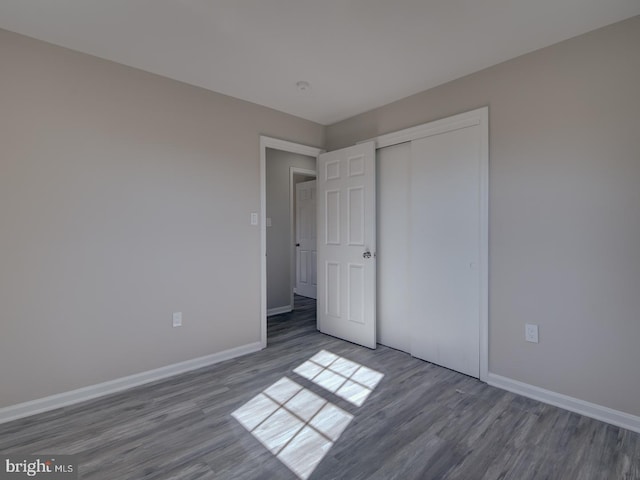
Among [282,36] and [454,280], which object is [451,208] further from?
[282,36]

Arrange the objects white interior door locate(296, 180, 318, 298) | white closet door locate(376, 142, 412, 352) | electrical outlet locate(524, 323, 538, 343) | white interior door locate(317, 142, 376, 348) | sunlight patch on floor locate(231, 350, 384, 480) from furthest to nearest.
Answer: white interior door locate(296, 180, 318, 298)
white interior door locate(317, 142, 376, 348)
white closet door locate(376, 142, 412, 352)
electrical outlet locate(524, 323, 538, 343)
sunlight patch on floor locate(231, 350, 384, 480)

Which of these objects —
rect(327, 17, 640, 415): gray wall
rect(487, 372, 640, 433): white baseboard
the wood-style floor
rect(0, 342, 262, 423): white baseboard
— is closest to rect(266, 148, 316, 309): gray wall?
rect(0, 342, 262, 423): white baseboard

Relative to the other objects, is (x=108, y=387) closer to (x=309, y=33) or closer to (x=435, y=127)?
(x=309, y=33)

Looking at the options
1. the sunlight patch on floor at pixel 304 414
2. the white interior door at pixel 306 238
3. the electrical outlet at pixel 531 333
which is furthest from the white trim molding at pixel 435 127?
the white interior door at pixel 306 238

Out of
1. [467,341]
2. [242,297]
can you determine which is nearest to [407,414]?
[467,341]

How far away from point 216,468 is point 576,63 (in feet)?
11.0

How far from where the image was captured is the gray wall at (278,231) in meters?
4.68

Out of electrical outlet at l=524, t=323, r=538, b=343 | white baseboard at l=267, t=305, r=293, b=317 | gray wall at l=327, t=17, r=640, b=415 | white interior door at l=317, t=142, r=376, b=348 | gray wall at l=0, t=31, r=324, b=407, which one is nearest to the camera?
gray wall at l=327, t=17, r=640, b=415

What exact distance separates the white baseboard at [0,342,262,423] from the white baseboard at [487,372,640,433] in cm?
230

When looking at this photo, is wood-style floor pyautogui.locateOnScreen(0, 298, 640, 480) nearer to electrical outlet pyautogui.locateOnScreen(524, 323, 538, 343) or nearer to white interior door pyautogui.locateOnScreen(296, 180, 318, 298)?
electrical outlet pyautogui.locateOnScreen(524, 323, 538, 343)

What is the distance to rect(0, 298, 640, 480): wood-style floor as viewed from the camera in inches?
64.8

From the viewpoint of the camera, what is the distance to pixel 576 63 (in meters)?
2.16

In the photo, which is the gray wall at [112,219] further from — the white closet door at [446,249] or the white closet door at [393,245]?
the white closet door at [446,249]

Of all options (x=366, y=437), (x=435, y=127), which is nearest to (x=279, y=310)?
(x=366, y=437)
